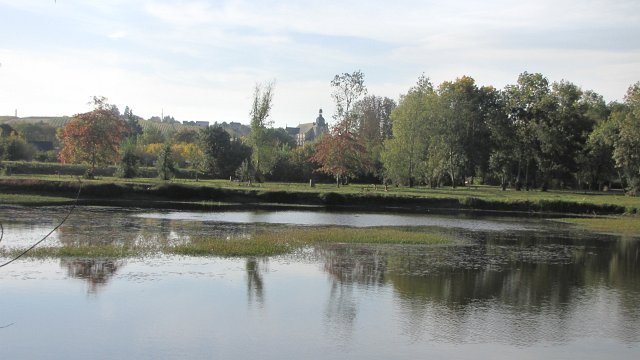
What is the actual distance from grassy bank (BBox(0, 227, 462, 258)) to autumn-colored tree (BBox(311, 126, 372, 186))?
35649mm

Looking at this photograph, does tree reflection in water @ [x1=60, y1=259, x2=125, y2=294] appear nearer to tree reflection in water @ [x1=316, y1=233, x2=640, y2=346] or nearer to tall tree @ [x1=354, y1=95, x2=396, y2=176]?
tree reflection in water @ [x1=316, y1=233, x2=640, y2=346]

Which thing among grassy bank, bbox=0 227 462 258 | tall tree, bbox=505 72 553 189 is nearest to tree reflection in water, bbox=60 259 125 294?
grassy bank, bbox=0 227 462 258

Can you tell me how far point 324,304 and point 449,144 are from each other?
2877 inches

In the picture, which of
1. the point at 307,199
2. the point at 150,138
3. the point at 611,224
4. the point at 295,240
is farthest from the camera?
the point at 150,138

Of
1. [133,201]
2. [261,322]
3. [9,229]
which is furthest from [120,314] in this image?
[133,201]

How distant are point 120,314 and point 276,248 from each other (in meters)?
13.9

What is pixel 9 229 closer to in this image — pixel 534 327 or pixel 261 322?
pixel 261 322

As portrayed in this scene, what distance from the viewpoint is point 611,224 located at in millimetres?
54250

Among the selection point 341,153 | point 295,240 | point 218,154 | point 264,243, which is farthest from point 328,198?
point 218,154

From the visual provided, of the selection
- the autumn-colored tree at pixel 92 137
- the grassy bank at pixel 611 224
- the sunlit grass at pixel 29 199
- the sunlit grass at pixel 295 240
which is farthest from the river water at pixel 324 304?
the autumn-colored tree at pixel 92 137

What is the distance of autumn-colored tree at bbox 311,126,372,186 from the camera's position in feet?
260

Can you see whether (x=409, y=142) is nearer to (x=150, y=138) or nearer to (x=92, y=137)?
(x=92, y=137)

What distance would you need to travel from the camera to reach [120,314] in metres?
19.2

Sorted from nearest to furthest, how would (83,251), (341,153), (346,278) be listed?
(346,278), (83,251), (341,153)
